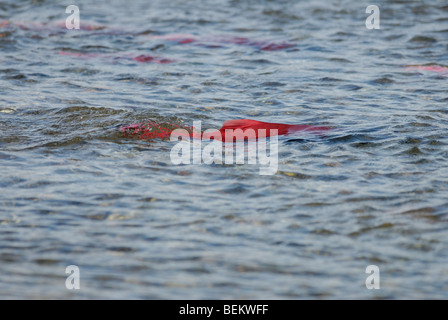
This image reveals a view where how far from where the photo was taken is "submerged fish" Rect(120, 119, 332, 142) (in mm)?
6641

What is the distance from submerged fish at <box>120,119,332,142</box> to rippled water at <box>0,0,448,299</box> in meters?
0.18

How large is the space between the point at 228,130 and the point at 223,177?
136 cm

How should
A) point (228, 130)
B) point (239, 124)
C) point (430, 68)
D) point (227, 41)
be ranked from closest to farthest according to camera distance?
point (228, 130) < point (239, 124) < point (430, 68) < point (227, 41)

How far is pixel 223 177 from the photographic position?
557cm

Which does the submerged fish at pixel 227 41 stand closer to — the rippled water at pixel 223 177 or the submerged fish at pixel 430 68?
the rippled water at pixel 223 177

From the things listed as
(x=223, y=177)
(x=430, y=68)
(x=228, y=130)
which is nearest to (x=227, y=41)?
(x=430, y=68)

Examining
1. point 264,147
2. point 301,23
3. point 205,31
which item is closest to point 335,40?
point 301,23

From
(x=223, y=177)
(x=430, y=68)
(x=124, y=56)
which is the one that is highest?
(x=124, y=56)

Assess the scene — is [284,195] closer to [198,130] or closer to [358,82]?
[198,130]

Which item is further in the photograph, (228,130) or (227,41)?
(227,41)

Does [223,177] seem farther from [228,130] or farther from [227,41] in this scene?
[227,41]

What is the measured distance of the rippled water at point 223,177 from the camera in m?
4.07

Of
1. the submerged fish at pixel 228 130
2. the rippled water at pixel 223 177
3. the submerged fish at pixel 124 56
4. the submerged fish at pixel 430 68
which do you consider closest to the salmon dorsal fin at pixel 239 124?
the submerged fish at pixel 228 130
